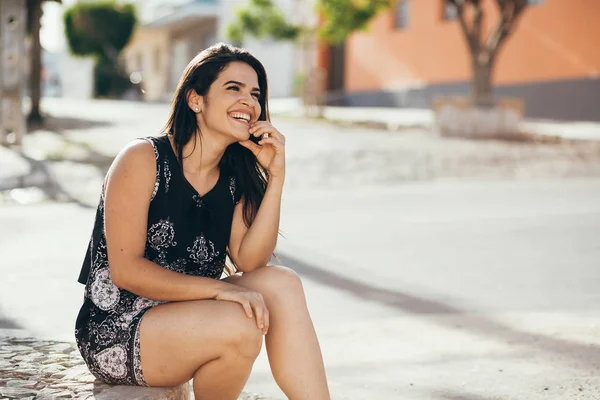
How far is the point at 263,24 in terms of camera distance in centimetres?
2230

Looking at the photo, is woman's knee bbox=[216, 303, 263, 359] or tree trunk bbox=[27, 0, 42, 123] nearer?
woman's knee bbox=[216, 303, 263, 359]

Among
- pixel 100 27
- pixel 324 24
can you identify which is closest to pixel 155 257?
pixel 324 24

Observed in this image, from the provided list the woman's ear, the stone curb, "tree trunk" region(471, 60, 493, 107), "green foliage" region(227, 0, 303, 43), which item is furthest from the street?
"green foliage" region(227, 0, 303, 43)

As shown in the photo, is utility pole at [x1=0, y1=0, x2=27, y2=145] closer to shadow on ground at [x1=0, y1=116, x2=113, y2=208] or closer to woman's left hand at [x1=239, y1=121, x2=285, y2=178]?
shadow on ground at [x1=0, y1=116, x2=113, y2=208]

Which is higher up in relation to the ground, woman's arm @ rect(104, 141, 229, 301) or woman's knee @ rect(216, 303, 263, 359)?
woman's arm @ rect(104, 141, 229, 301)

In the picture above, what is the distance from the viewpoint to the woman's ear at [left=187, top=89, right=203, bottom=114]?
3.30 m

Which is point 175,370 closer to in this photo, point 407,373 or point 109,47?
point 407,373

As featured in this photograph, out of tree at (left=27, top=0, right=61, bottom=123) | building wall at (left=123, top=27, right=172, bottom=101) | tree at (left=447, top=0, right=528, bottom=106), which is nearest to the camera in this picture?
tree at (left=447, top=0, right=528, bottom=106)

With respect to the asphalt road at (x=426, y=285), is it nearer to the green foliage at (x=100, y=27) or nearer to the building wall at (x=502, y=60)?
the building wall at (x=502, y=60)

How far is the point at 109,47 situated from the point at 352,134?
68.7 ft

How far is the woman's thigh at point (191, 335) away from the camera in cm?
297

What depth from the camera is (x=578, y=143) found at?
1437 centimetres

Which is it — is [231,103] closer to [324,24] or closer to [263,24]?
[324,24]

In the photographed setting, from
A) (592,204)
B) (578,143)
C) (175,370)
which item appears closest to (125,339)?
(175,370)
